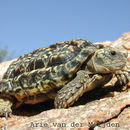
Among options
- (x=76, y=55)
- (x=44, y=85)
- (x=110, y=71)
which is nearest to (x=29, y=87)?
(x=44, y=85)

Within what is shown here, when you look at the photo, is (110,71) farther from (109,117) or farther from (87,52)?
(109,117)

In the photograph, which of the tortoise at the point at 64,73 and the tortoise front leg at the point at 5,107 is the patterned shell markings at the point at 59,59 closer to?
the tortoise at the point at 64,73

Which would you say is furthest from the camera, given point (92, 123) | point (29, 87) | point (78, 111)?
point (29, 87)

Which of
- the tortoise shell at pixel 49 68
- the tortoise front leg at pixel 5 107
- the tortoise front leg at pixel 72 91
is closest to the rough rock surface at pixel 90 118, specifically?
the tortoise front leg at pixel 72 91

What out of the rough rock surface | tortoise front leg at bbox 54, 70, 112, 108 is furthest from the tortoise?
the rough rock surface

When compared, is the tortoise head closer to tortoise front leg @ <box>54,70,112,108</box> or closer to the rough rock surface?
tortoise front leg @ <box>54,70,112,108</box>

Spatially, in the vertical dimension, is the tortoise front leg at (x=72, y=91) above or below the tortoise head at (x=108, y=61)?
below

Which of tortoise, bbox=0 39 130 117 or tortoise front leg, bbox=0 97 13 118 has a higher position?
tortoise, bbox=0 39 130 117
